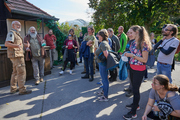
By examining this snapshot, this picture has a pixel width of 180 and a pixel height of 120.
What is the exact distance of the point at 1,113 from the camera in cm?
316

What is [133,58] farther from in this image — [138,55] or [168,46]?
[168,46]

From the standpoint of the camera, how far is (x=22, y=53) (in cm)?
418

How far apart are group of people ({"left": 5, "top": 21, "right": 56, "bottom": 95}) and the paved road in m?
0.43

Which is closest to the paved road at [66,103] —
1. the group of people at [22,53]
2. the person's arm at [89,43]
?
the group of people at [22,53]

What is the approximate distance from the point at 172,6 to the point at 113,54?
8989 millimetres

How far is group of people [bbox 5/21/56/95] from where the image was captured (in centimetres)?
392

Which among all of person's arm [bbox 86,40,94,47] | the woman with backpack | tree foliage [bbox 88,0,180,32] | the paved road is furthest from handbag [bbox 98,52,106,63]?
tree foliage [bbox 88,0,180,32]

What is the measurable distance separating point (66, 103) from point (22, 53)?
7.01 ft

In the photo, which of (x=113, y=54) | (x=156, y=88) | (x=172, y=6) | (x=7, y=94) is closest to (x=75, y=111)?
(x=113, y=54)

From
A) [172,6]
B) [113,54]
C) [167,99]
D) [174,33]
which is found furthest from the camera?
[172,6]

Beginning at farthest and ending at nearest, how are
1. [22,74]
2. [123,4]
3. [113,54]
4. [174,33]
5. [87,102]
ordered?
1. [123,4]
2. [22,74]
3. [87,102]
4. [113,54]
5. [174,33]

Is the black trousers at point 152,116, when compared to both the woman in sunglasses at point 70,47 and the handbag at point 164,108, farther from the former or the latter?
the woman in sunglasses at point 70,47

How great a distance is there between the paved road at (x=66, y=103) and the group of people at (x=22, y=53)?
0.43m

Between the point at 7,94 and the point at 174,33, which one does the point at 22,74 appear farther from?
the point at 174,33
